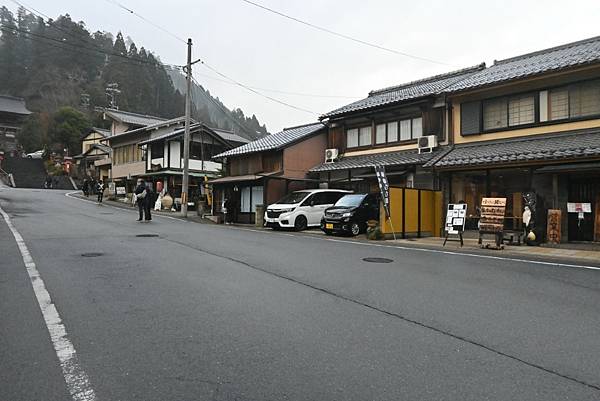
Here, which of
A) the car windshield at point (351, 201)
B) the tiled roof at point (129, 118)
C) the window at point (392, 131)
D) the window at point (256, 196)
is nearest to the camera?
the car windshield at point (351, 201)

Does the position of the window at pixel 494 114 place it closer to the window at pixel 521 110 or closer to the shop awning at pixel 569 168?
the window at pixel 521 110

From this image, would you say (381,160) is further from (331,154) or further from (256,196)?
(256,196)

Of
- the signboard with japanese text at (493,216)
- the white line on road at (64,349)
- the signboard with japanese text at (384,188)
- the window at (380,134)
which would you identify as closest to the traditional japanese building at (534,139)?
the signboard with japanese text at (493,216)

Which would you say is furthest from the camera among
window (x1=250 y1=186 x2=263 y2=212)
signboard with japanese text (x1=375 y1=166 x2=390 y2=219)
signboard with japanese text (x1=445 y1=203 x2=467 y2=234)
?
window (x1=250 y1=186 x2=263 y2=212)

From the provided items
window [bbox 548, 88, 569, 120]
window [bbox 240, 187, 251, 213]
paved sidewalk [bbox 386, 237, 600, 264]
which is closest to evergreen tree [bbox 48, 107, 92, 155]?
window [bbox 240, 187, 251, 213]

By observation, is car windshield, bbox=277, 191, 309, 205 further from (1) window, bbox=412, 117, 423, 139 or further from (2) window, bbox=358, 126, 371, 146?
(1) window, bbox=412, 117, 423, 139

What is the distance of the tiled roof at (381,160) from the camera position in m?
17.9

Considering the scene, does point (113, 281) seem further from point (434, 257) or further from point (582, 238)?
point (582, 238)

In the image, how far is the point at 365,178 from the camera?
68.2 feet

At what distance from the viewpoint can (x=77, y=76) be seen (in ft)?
221

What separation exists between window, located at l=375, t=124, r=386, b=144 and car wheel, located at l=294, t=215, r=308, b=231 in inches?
231

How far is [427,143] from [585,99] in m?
5.88

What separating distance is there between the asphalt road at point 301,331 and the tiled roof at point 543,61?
30.1 ft

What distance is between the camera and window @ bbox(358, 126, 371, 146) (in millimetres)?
21625
